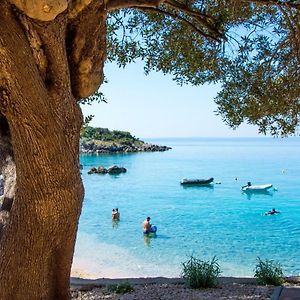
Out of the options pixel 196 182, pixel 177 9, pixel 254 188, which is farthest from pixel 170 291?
pixel 196 182

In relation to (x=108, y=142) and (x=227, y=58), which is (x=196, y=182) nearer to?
(x=227, y=58)

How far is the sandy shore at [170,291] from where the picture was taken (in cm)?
570

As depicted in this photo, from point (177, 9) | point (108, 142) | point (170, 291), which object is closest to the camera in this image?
point (170, 291)

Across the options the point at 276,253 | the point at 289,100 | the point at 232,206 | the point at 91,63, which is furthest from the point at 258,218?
the point at 91,63

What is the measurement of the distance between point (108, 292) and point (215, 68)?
4.16 m

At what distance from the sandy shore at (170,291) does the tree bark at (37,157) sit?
2504 millimetres

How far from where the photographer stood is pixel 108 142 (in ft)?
287

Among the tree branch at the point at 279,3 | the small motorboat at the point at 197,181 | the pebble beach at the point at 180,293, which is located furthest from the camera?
the small motorboat at the point at 197,181

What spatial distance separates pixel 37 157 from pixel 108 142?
278ft

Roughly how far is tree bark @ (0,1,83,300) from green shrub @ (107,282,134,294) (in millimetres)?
2640

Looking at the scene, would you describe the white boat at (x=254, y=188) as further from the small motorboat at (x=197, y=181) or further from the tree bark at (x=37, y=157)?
the tree bark at (x=37, y=157)

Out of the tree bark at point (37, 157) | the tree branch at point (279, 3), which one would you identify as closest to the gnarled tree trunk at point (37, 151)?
the tree bark at point (37, 157)

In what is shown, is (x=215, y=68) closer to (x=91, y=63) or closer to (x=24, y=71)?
(x=91, y=63)

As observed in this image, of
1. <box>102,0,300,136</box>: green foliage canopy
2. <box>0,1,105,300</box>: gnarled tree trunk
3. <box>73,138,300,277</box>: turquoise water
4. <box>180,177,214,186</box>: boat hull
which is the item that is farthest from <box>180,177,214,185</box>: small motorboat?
<box>0,1,105,300</box>: gnarled tree trunk
